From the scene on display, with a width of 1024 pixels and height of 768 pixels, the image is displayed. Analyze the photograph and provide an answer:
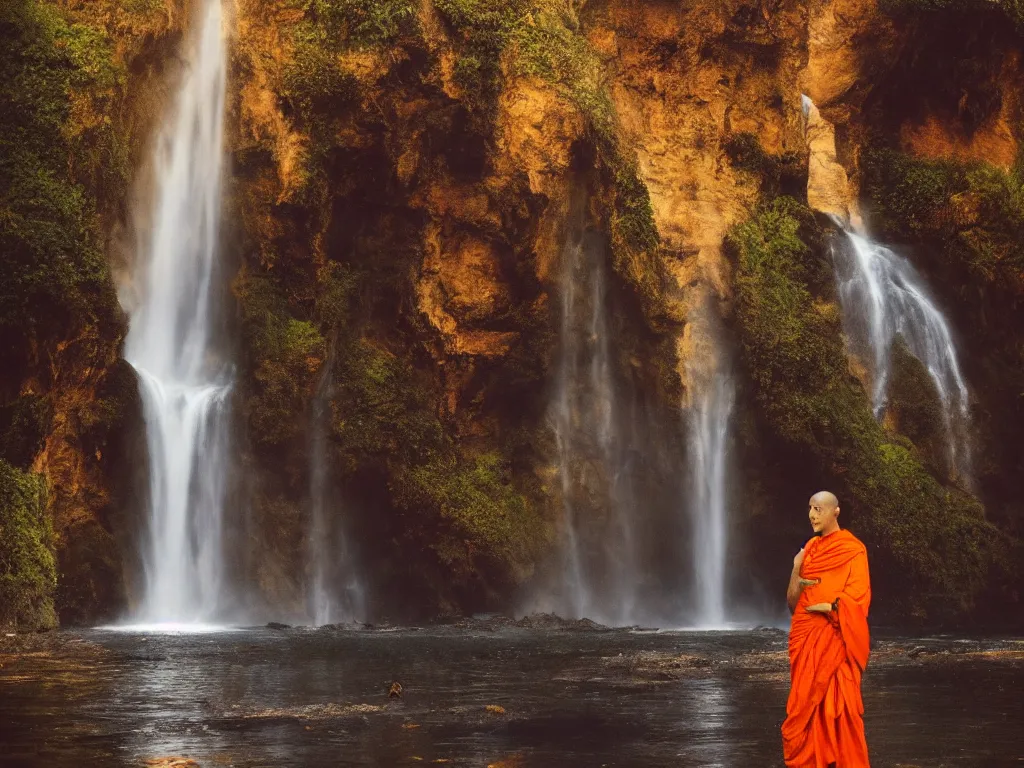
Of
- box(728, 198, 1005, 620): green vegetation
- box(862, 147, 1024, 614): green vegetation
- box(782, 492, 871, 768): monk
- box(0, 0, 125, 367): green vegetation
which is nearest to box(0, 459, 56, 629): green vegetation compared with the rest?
box(0, 0, 125, 367): green vegetation

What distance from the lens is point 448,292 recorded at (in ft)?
111

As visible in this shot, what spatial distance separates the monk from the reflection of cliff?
820 inches

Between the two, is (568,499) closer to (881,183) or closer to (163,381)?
(163,381)

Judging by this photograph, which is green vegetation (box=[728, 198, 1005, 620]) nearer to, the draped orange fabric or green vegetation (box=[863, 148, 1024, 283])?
green vegetation (box=[863, 148, 1024, 283])

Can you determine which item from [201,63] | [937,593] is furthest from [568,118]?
[937,593]

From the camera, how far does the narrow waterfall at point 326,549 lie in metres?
31.8

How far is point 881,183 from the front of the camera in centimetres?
4206

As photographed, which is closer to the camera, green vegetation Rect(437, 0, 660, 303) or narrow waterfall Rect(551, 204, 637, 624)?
green vegetation Rect(437, 0, 660, 303)

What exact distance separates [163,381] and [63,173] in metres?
5.58

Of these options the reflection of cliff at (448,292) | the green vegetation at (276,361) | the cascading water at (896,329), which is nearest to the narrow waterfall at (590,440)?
the reflection of cliff at (448,292)

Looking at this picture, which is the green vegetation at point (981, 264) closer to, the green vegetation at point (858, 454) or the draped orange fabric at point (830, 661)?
the green vegetation at point (858, 454)

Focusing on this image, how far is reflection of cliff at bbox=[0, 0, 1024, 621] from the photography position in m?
31.1

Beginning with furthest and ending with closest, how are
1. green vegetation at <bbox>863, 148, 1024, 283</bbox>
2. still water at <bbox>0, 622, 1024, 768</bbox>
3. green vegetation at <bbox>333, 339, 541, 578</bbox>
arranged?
green vegetation at <bbox>863, 148, 1024, 283</bbox> → green vegetation at <bbox>333, 339, 541, 578</bbox> → still water at <bbox>0, 622, 1024, 768</bbox>

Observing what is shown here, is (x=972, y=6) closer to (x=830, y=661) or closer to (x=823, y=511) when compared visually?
(x=823, y=511)
